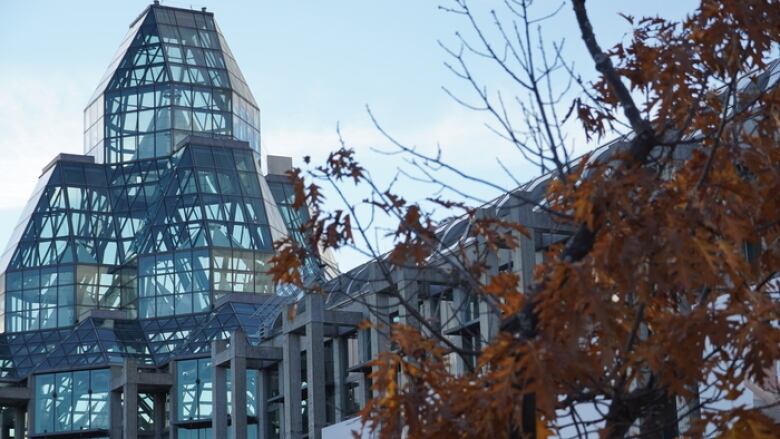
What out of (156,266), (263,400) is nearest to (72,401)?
(156,266)

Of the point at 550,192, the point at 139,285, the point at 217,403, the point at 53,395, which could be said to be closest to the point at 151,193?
the point at 139,285

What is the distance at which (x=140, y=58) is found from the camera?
95.1m

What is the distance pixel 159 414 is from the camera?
77688 millimetres

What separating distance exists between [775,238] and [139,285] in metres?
78.3

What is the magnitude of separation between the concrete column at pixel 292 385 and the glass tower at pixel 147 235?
1397 cm

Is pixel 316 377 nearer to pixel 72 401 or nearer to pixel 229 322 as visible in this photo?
pixel 229 322

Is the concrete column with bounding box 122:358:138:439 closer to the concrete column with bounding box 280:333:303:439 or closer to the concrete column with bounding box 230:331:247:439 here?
the concrete column with bounding box 230:331:247:439

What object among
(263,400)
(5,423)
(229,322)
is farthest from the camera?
(5,423)

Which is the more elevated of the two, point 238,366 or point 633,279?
point 238,366

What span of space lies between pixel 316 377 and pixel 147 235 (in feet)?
119

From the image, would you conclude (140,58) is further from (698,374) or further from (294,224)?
(698,374)

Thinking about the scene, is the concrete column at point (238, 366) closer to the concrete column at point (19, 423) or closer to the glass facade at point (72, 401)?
the glass facade at point (72, 401)

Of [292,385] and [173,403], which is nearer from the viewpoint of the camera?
[292,385]

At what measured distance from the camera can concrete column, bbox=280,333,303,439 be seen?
180 feet
